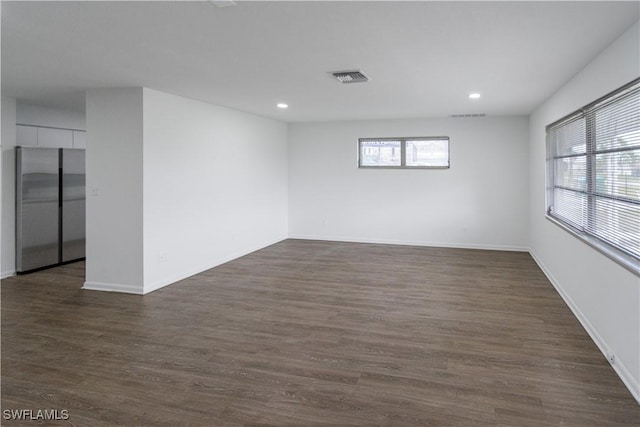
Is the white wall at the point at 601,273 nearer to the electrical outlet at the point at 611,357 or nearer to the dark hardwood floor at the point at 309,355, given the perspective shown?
the electrical outlet at the point at 611,357

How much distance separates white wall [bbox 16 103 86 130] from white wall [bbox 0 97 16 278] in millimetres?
478

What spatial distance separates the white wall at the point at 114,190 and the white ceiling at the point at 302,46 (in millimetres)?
311

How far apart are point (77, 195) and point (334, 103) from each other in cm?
429

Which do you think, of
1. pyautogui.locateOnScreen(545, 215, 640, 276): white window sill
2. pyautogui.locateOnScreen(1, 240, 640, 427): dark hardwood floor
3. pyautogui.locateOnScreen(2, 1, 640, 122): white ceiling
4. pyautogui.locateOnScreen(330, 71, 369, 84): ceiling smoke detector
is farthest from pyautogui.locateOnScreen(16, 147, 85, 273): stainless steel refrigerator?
pyautogui.locateOnScreen(545, 215, 640, 276): white window sill

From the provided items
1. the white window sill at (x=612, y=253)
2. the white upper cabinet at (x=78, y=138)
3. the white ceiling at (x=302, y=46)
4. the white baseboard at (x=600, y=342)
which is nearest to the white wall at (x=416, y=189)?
the white ceiling at (x=302, y=46)

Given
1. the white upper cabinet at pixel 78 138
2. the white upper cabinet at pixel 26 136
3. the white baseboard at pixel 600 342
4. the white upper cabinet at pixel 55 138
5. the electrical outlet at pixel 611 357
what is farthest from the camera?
the white upper cabinet at pixel 78 138

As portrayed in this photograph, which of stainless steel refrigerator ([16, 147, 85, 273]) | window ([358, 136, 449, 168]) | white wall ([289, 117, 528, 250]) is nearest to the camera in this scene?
stainless steel refrigerator ([16, 147, 85, 273])

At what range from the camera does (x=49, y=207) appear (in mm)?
6051

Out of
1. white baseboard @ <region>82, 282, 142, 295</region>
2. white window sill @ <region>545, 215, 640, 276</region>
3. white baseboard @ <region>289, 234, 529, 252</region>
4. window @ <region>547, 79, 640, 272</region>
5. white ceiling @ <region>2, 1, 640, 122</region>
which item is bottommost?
white baseboard @ <region>82, 282, 142, 295</region>

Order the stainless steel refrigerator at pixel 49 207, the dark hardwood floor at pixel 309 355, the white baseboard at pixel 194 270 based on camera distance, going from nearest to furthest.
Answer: the dark hardwood floor at pixel 309 355 → the white baseboard at pixel 194 270 → the stainless steel refrigerator at pixel 49 207

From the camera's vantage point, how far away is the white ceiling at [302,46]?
2562 millimetres

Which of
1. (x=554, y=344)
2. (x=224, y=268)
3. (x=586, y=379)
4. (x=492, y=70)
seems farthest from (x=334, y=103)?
(x=586, y=379)

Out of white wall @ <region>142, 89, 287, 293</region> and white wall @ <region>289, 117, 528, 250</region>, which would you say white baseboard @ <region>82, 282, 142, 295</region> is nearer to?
white wall @ <region>142, 89, 287, 293</region>

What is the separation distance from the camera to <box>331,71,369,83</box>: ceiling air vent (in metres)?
4.14
